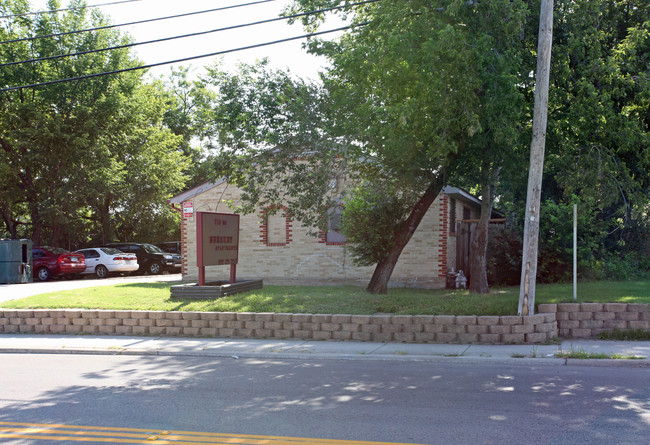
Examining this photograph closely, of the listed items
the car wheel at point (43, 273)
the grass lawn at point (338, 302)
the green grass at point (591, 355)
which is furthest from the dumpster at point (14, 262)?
the green grass at point (591, 355)

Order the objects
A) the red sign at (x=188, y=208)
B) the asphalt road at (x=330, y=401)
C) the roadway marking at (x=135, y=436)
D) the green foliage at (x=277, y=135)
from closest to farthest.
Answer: the roadway marking at (x=135, y=436)
the asphalt road at (x=330, y=401)
the green foliage at (x=277, y=135)
the red sign at (x=188, y=208)

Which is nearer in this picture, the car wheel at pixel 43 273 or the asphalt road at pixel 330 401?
the asphalt road at pixel 330 401

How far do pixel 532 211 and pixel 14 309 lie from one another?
11555mm

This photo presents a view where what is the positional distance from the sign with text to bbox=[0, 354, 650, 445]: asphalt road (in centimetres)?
484

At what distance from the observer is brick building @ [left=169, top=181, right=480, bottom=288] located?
2003cm

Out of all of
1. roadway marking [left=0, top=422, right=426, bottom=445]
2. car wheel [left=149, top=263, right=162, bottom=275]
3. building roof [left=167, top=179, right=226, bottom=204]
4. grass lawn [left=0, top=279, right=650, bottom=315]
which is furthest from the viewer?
car wheel [left=149, top=263, right=162, bottom=275]

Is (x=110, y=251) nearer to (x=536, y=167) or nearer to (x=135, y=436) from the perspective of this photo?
(x=536, y=167)

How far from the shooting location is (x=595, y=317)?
10852 mm

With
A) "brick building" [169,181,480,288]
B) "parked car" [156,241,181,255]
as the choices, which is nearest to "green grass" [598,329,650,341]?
"brick building" [169,181,480,288]

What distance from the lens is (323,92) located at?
14141 mm

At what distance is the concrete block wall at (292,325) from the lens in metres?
10.5

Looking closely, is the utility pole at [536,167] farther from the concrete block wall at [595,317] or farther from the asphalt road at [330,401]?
the asphalt road at [330,401]

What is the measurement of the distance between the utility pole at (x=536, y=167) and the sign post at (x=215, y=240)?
24.8 feet

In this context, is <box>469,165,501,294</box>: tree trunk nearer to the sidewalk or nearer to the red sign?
the sidewalk
